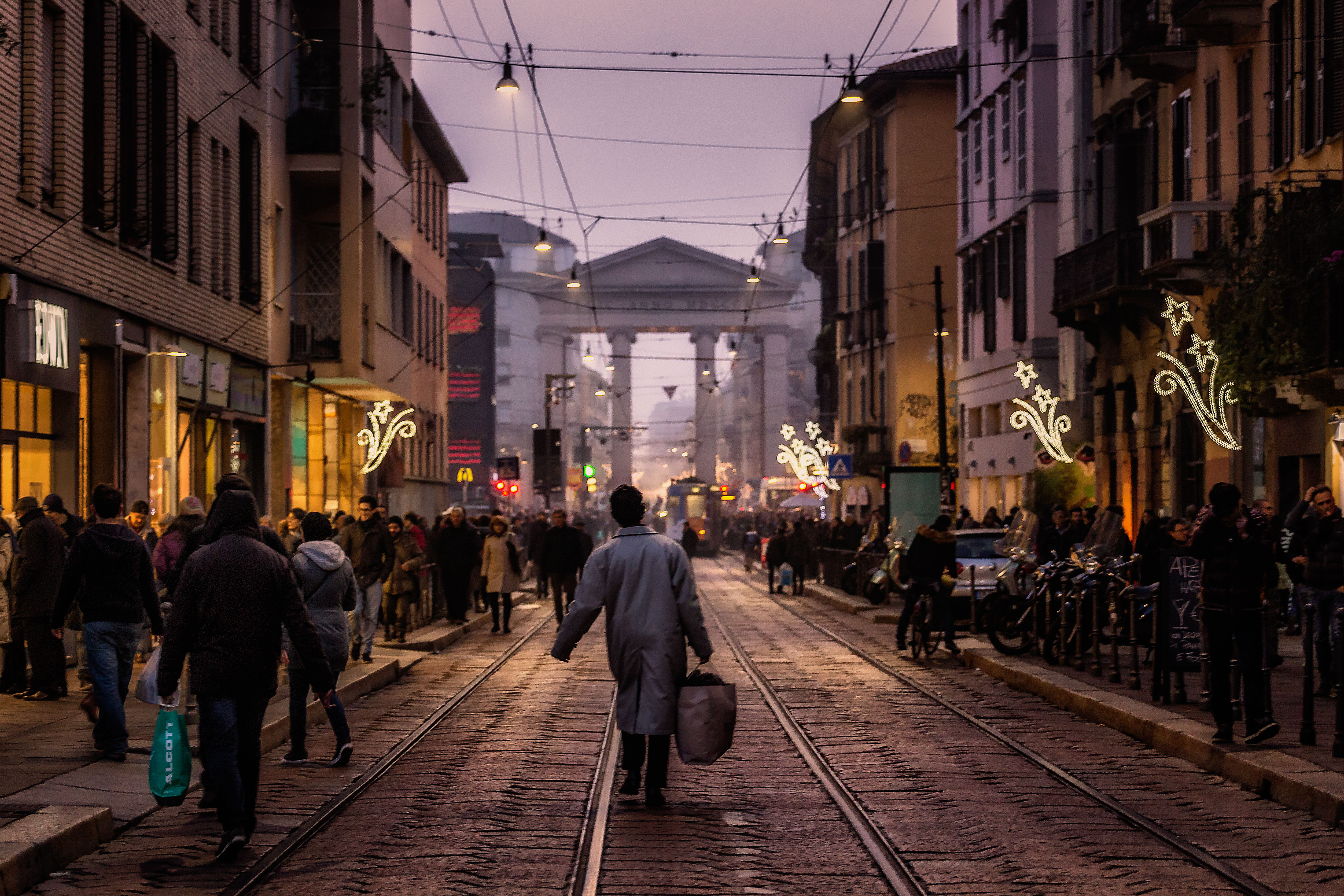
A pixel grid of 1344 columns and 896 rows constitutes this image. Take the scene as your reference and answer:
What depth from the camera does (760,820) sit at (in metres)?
9.73

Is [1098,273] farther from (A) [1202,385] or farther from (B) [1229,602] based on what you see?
(B) [1229,602]

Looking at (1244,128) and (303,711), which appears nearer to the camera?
(303,711)

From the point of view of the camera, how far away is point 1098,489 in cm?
3584

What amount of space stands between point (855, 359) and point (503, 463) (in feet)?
48.5

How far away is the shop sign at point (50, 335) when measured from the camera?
18.2 metres

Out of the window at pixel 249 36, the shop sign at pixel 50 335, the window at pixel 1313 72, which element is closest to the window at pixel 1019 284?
the window at pixel 1313 72

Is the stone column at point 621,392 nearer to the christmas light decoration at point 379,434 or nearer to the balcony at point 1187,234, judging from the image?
the christmas light decoration at point 379,434

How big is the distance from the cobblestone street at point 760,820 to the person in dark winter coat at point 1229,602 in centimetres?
57

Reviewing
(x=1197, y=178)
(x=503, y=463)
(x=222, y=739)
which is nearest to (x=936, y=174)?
(x=503, y=463)

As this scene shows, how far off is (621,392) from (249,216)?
7902cm

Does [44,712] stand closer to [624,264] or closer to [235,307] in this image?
[235,307]

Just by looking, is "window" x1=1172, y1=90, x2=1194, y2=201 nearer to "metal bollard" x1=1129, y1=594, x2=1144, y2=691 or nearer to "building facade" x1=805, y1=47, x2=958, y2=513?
"metal bollard" x1=1129, y1=594, x2=1144, y2=691

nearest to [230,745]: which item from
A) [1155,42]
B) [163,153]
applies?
[163,153]

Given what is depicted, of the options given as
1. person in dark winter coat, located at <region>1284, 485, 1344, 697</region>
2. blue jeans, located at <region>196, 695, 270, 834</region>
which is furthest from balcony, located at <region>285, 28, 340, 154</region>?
blue jeans, located at <region>196, 695, 270, 834</region>
